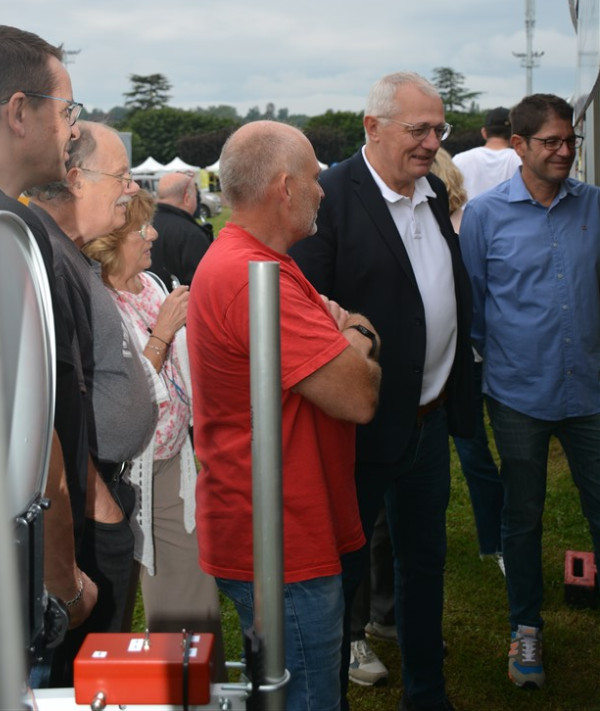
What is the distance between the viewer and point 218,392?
226 cm

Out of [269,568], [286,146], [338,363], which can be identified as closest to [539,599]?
[338,363]

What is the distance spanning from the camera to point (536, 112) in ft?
11.8

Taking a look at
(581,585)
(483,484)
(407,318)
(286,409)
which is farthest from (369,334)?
(483,484)

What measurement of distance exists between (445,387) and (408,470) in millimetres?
339

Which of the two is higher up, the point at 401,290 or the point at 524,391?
the point at 401,290

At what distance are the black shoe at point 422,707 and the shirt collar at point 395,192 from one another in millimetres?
1782

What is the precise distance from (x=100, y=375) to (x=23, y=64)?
880 millimetres

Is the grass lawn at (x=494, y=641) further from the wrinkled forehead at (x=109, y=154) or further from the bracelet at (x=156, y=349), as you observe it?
the wrinkled forehead at (x=109, y=154)

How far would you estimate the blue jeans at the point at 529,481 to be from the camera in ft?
11.6

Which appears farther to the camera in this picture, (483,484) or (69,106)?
(483,484)

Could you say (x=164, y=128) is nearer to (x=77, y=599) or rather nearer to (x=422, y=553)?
(x=422, y=553)

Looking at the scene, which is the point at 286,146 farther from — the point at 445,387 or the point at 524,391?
the point at 524,391

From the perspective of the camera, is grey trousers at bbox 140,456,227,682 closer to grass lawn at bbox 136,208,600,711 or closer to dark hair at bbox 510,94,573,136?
grass lawn at bbox 136,208,600,711

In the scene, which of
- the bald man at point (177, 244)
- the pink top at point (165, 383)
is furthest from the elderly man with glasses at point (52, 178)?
the bald man at point (177, 244)
